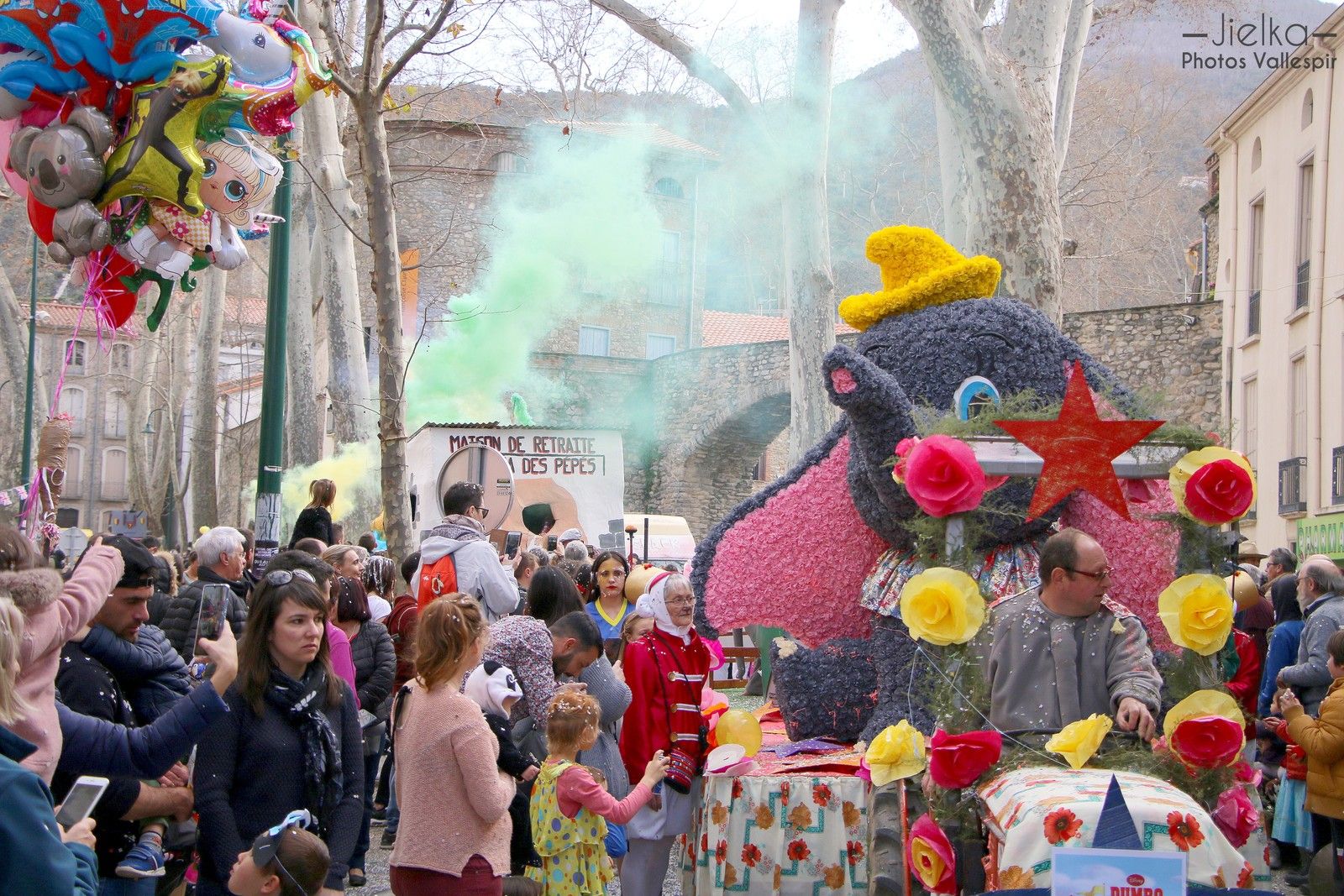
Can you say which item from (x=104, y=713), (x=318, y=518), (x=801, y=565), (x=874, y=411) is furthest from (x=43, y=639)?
(x=318, y=518)

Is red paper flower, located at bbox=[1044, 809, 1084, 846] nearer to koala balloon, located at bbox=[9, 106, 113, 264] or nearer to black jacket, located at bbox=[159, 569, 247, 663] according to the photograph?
black jacket, located at bbox=[159, 569, 247, 663]

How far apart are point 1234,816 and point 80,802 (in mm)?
3210

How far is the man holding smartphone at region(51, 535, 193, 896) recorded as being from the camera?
3.90 m

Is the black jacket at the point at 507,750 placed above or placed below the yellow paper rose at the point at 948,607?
below

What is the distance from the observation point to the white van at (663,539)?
1977 centimetres

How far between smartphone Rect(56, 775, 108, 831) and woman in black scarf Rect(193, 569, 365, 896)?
104 centimetres

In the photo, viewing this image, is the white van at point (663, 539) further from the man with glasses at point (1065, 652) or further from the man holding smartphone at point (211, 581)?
the man with glasses at point (1065, 652)

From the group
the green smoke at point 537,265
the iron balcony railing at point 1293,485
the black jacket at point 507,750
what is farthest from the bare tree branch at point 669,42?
the green smoke at point 537,265

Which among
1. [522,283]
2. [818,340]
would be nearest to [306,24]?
[818,340]

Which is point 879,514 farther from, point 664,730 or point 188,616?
point 188,616

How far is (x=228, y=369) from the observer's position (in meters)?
55.3

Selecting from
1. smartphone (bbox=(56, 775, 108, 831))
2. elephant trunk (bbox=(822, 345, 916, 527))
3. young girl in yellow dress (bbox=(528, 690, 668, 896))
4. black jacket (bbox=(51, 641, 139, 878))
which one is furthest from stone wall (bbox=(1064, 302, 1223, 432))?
smartphone (bbox=(56, 775, 108, 831))

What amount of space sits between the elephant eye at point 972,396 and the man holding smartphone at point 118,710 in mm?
3135

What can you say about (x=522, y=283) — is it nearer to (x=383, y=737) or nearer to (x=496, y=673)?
(x=383, y=737)
